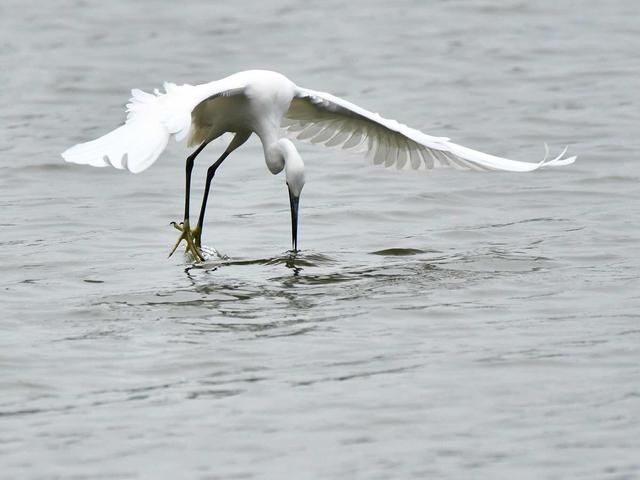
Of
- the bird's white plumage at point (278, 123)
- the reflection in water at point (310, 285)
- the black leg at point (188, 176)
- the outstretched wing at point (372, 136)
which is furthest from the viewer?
the black leg at point (188, 176)

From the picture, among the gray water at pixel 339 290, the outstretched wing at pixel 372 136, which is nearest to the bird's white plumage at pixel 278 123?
the outstretched wing at pixel 372 136

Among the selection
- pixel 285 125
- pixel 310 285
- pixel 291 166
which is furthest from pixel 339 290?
pixel 285 125

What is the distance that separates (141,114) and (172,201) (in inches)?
164

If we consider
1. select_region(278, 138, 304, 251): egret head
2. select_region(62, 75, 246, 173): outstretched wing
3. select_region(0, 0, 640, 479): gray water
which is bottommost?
select_region(0, 0, 640, 479): gray water

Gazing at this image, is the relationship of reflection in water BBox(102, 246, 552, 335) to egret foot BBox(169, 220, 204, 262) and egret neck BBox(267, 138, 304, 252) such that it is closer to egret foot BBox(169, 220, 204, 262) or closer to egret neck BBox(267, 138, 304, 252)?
egret foot BBox(169, 220, 204, 262)

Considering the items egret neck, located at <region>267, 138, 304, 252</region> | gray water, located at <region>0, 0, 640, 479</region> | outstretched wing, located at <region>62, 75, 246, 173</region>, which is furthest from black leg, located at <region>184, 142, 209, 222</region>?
outstretched wing, located at <region>62, 75, 246, 173</region>

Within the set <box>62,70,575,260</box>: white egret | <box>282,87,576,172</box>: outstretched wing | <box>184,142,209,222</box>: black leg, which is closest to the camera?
<box>62,70,575,260</box>: white egret

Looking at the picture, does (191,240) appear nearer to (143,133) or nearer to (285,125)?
(285,125)

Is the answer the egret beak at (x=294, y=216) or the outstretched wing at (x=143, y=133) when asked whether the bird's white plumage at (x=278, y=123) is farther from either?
the egret beak at (x=294, y=216)

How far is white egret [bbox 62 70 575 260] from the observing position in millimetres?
10383

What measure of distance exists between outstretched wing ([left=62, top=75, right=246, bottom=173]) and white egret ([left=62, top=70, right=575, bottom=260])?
0.04 feet

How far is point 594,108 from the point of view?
18016mm

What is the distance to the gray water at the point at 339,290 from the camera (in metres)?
7.11

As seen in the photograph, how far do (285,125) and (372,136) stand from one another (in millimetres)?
780
